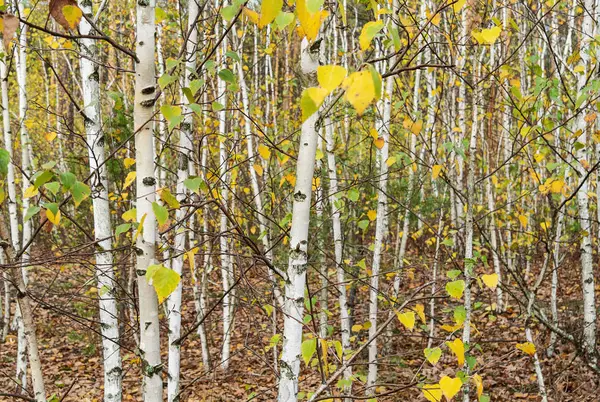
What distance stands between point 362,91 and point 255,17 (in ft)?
2.19

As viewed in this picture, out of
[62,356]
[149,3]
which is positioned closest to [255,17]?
[149,3]

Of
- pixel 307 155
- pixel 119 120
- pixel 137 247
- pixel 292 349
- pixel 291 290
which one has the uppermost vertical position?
pixel 119 120

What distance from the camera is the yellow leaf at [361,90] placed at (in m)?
1.04

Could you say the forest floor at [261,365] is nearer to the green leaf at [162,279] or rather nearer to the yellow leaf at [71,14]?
the green leaf at [162,279]

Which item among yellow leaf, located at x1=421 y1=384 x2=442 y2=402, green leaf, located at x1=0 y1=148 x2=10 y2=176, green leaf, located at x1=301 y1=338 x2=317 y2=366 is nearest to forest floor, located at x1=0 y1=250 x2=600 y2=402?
yellow leaf, located at x1=421 y1=384 x2=442 y2=402

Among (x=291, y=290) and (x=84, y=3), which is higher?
(x=84, y=3)

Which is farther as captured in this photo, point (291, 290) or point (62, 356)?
point (62, 356)

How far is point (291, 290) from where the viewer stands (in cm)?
197

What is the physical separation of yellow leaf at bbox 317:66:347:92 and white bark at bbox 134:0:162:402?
0.94 m

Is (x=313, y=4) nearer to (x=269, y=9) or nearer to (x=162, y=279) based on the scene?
(x=269, y=9)

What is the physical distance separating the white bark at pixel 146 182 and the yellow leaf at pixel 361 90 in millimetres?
1002

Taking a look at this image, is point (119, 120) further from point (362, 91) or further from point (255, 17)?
point (362, 91)

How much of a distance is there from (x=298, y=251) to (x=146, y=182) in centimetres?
62

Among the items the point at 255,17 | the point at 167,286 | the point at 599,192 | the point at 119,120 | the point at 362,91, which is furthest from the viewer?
the point at 119,120
